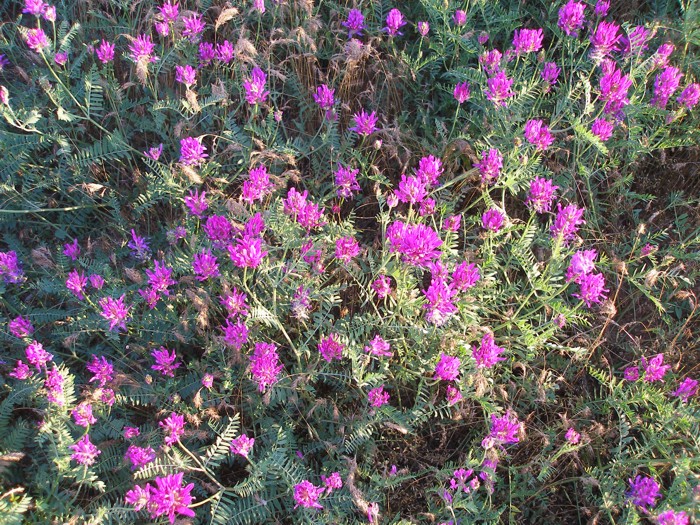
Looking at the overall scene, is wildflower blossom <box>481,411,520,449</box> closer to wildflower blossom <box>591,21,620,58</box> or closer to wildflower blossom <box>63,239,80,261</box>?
wildflower blossom <box>591,21,620,58</box>

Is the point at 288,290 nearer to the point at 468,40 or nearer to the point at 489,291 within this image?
the point at 489,291

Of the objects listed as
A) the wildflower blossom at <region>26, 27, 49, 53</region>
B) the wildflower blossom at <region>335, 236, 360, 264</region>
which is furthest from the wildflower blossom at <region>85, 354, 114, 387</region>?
the wildflower blossom at <region>26, 27, 49, 53</region>

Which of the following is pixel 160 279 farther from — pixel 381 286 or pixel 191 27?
pixel 191 27

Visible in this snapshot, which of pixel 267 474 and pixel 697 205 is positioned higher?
pixel 697 205

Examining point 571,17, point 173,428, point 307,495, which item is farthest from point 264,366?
point 571,17

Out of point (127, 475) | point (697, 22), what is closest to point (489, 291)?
point (127, 475)

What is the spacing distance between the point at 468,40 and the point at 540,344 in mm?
1819

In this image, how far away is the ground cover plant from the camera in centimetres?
239

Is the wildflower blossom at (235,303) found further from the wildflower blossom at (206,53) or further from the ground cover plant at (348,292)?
the wildflower blossom at (206,53)

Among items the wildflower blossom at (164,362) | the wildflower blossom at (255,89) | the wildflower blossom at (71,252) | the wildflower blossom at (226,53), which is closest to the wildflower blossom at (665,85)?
the wildflower blossom at (255,89)

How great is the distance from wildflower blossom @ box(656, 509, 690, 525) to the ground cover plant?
1 centimetres

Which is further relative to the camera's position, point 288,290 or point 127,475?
point 288,290

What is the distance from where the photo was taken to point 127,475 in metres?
2.44

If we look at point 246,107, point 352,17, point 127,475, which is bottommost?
point 127,475
